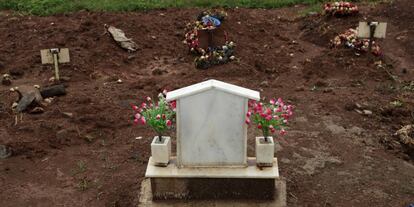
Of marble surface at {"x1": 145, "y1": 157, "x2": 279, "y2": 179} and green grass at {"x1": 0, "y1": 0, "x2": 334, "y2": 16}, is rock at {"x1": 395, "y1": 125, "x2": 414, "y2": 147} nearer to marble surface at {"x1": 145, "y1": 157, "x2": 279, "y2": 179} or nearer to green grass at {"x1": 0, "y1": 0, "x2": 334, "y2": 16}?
marble surface at {"x1": 145, "y1": 157, "x2": 279, "y2": 179}

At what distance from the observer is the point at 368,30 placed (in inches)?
357

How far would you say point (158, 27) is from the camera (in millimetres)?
11398

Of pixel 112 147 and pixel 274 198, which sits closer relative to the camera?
pixel 274 198

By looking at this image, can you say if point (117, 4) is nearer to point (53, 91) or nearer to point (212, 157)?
point (53, 91)

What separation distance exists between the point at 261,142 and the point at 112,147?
2156 millimetres

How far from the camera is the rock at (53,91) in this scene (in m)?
7.75

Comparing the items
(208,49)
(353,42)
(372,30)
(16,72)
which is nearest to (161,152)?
(208,49)

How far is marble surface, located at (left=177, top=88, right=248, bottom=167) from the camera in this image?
474 centimetres

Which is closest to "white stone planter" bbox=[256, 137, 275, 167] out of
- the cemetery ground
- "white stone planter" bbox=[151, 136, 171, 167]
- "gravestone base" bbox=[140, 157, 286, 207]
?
"gravestone base" bbox=[140, 157, 286, 207]

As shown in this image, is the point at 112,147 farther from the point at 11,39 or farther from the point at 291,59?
the point at 11,39

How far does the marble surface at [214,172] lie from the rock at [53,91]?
346 centimetres

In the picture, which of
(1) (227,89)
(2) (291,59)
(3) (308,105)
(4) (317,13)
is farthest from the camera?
(4) (317,13)

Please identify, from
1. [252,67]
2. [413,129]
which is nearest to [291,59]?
[252,67]

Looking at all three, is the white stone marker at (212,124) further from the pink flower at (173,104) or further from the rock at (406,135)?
the rock at (406,135)
